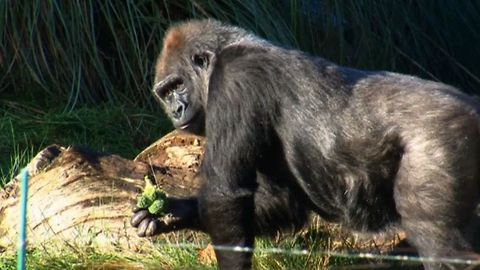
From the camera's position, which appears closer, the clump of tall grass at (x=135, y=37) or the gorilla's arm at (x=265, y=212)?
the gorilla's arm at (x=265, y=212)

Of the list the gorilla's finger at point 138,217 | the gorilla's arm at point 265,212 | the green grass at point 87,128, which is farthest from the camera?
the green grass at point 87,128

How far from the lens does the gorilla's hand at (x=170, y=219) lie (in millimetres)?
4535

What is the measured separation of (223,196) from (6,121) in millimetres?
2935

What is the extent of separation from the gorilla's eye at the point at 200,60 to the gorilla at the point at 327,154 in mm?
28

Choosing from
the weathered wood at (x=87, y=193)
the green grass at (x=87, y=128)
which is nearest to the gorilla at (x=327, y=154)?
the weathered wood at (x=87, y=193)

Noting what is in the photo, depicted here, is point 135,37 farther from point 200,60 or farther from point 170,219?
point 170,219

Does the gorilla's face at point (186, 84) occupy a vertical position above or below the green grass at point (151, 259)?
above

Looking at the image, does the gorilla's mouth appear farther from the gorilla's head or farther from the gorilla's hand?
the gorilla's hand

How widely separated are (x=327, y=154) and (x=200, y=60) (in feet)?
2.59

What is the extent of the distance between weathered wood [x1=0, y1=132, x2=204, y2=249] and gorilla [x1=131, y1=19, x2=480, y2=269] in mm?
349

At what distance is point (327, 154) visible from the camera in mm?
4449

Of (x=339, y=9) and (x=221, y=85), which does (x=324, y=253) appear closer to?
(x=221, y=85)

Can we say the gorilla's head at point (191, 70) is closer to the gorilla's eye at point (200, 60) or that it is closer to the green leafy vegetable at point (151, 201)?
the gorilla's eye at point (200, 60)

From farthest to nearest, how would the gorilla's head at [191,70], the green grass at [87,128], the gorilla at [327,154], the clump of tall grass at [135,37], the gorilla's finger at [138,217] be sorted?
1. the clump of tall grass at [135,37]
2. the green grass at [87,128]
3. the gorilla's head at [191,70]
4. the gorilla's finger at [138,217]
5. the gorilla at [327,154]
